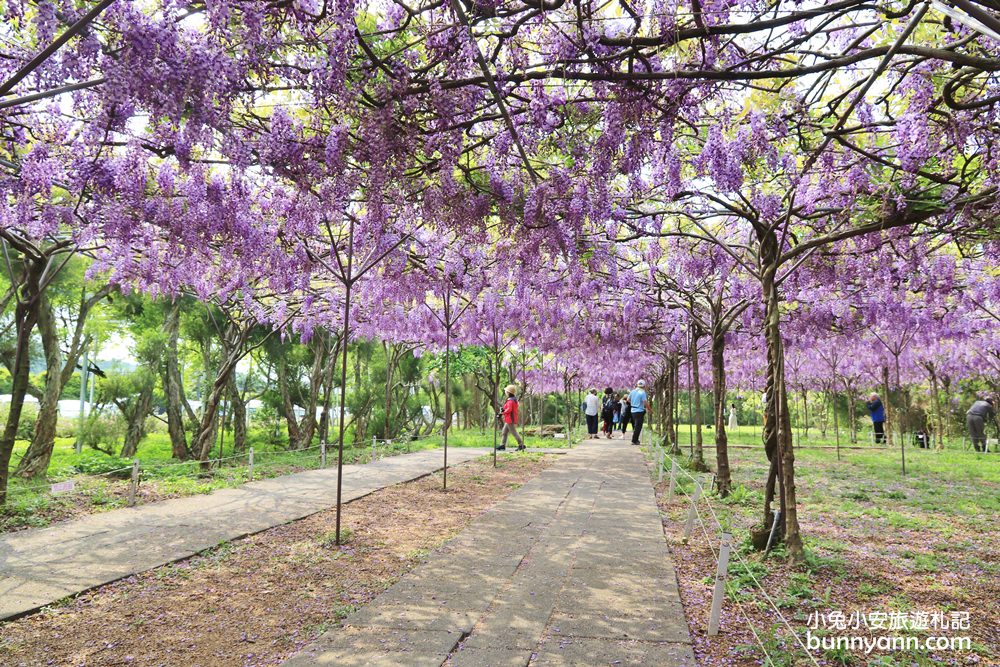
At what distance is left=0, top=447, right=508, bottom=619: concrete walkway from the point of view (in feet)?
13.6

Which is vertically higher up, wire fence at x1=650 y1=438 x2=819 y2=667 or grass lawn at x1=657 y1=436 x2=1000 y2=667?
wire fence at x1=650 y1=438 x2=819 y2=667

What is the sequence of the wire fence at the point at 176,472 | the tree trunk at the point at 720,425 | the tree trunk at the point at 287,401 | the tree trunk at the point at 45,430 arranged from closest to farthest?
the wire fence at the point at 176,472, the tree trunk at the point at 720,425, the tree trunk at the point at 45,430, the tree trunk at the point at 287,401

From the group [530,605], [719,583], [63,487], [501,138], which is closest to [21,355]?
[63,487]

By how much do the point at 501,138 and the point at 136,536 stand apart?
15.5ft

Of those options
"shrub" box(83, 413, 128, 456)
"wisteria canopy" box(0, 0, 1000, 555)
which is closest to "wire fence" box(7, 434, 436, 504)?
"wisteria canopy" box(0, 0, 1000, 555)

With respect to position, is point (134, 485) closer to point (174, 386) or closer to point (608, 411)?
point (174, 386)

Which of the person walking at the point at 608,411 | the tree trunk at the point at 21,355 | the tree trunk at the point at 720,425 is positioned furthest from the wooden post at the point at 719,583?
the person walking at the point at 608,411

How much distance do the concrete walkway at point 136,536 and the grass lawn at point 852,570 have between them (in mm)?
3956

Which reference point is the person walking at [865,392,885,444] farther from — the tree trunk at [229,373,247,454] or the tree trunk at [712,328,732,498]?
the tree trunk at [229,373,247,454]

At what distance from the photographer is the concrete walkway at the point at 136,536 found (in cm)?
413

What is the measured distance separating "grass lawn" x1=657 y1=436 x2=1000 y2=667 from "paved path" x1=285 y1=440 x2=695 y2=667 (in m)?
0.27

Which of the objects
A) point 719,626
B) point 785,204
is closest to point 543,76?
point 719,626

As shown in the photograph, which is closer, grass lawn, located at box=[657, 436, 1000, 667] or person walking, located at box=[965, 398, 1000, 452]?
grass lawn, located at box=[657, 436, 1000, 667]

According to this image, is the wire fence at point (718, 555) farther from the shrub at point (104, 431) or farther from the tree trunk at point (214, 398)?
the shrub at point (104, 431)
